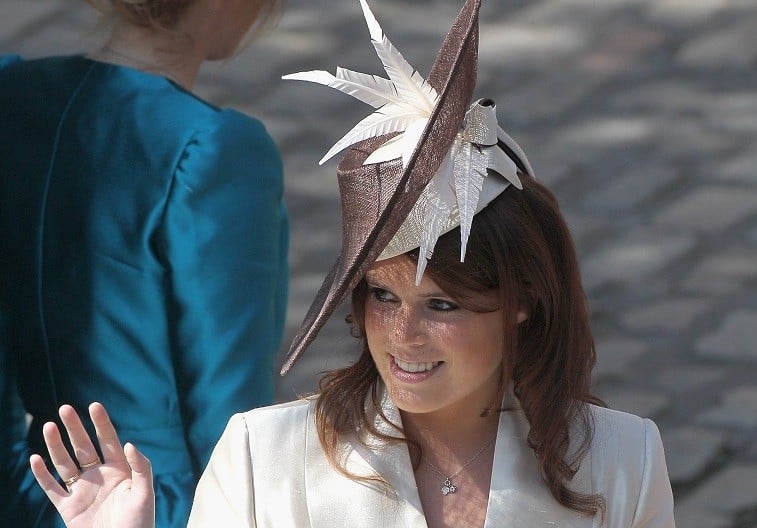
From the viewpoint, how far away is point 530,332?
192 centimetres

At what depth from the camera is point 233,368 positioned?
2178mm

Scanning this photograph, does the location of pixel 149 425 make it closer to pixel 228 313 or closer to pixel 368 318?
pixel 228 313

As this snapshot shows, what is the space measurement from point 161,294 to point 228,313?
103 millimetres

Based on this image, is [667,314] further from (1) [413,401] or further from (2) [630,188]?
(1) [413,401]

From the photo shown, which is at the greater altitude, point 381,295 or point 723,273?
point 381,295

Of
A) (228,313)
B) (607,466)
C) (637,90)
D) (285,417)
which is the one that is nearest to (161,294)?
(228,313)

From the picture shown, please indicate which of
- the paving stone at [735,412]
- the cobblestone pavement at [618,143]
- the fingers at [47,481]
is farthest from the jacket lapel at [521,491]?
the paving stone at [735,412]

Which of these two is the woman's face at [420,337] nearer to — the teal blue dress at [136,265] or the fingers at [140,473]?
the fingers at [140,473]

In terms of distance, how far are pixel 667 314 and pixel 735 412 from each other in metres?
0.43

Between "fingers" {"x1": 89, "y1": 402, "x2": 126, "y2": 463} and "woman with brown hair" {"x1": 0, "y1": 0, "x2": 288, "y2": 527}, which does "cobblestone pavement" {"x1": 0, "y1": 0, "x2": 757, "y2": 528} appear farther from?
"fingers" {"x1": 89, "y1": 402, "x2": 126, "y2": 463}

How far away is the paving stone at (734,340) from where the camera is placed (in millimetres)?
4082

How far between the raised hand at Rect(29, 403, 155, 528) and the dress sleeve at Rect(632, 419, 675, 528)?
62cm

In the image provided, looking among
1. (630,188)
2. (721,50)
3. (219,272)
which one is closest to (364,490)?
(219,272)

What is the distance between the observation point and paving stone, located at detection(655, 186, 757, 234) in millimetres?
4461
